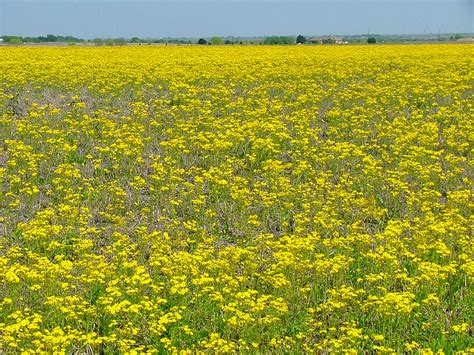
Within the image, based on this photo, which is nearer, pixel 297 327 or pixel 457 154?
pixel 297 327

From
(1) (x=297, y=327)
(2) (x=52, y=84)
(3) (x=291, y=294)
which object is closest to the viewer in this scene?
(1) (x=297, y=327)

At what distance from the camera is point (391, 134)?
44.5ft

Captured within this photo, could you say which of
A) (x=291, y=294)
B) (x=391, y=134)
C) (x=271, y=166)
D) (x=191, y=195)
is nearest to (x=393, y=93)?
(x=391, y=134)

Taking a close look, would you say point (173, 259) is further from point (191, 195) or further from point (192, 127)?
point (192, 127)

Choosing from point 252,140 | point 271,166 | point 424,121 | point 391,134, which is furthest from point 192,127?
point 424,121

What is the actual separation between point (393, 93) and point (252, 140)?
6686mm

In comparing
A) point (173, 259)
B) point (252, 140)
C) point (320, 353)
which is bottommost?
point (320, 353)

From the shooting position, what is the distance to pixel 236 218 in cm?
995

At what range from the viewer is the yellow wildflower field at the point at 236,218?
21.1 feet

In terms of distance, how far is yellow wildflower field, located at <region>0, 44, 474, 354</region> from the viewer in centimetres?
645

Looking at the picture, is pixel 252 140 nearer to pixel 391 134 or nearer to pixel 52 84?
pixel 391 134

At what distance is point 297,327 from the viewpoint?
6.62m

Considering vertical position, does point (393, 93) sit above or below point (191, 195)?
above

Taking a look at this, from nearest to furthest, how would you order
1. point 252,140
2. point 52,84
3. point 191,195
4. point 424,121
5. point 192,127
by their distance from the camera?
point 191,195 < point 252,140 < point 192,127 < point 424,121 < point 52,84
